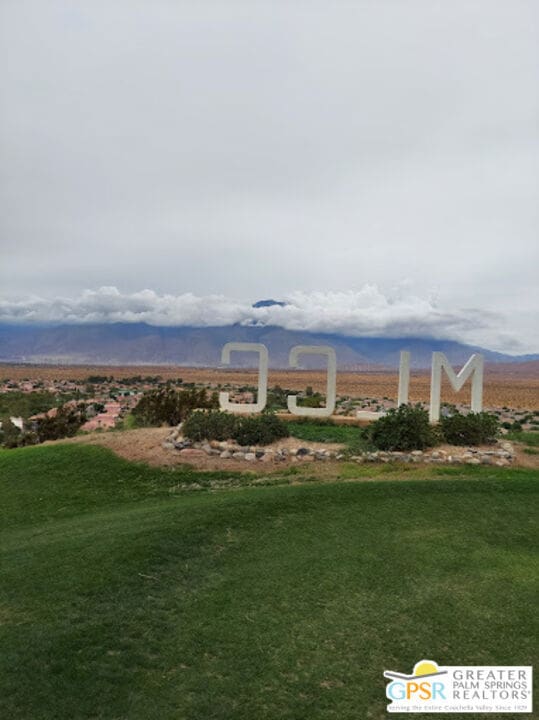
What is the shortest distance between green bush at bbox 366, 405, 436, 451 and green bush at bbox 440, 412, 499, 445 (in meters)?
0.70

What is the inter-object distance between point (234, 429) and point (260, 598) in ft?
32.6

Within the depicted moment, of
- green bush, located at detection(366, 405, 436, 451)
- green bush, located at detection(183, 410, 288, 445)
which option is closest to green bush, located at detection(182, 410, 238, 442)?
green bush, located at detection(183, 410, 288, 445)

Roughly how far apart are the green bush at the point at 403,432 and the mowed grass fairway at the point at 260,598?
386 centimetres

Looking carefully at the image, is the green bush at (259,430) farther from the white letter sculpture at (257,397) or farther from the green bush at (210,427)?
the white letter sculpture at (257,397)

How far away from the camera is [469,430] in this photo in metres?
16.5

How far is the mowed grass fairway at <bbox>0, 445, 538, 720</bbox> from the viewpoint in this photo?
5.08 metres

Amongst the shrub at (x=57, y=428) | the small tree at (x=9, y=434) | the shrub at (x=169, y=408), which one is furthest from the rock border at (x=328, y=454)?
the small tree at (x=9, y=434)

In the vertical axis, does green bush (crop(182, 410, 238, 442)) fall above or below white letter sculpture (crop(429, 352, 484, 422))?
below

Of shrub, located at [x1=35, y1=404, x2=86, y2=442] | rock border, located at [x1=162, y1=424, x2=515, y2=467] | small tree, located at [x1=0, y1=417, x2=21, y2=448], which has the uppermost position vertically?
rock border, located at [x1=162, y1=424, x2=515, y2=467]

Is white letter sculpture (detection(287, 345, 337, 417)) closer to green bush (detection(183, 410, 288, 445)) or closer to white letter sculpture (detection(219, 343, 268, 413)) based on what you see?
white letter sculpture (detection(219, 343, 268, 413))

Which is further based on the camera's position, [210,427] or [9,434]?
[9,434]

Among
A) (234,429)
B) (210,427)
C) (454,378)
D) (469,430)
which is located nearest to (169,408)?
(210,427)

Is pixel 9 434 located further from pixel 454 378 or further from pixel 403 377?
pixel 454 378

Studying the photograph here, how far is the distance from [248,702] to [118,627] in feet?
6.37
